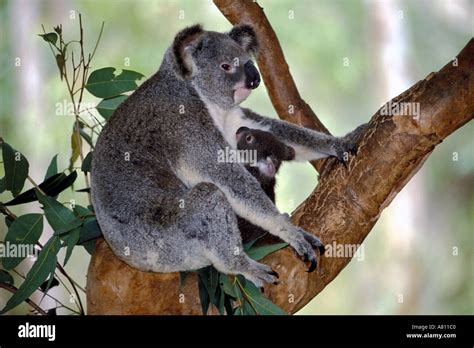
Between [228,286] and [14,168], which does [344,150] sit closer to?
[228,286]

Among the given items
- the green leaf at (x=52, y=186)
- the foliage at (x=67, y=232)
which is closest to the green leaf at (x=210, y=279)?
the foliage at (x=67, y=232)

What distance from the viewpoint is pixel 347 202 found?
3.71 meters

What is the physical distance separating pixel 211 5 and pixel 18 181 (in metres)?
2.05

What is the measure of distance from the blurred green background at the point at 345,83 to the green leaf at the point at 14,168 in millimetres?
739

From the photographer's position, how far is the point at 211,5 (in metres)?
5.00

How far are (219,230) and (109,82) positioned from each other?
1530 mm

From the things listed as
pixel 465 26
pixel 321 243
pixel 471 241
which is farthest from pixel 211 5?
pixel 471 241

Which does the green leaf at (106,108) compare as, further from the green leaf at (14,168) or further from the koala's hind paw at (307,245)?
the koala's hind paw at (307,245)

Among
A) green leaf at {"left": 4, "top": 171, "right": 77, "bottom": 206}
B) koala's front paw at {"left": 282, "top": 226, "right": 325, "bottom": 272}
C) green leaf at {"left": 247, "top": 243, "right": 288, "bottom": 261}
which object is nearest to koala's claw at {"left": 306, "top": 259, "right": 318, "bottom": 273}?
koala's front paw at {"left": 282, "top": 226, "right": 325, "bottom": 272}

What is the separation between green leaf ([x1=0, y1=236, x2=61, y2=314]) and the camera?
370 cm

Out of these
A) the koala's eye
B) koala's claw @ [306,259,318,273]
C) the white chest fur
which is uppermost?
the koala's eye

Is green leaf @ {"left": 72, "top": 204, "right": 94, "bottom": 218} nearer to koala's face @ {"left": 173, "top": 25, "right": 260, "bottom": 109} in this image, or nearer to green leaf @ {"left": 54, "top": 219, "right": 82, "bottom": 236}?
green leaf @ {"left": 54, "top": 219, "right": 82, "bottom": 236}

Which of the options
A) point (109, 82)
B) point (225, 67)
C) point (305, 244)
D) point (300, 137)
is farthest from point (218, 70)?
point (305, 244)
